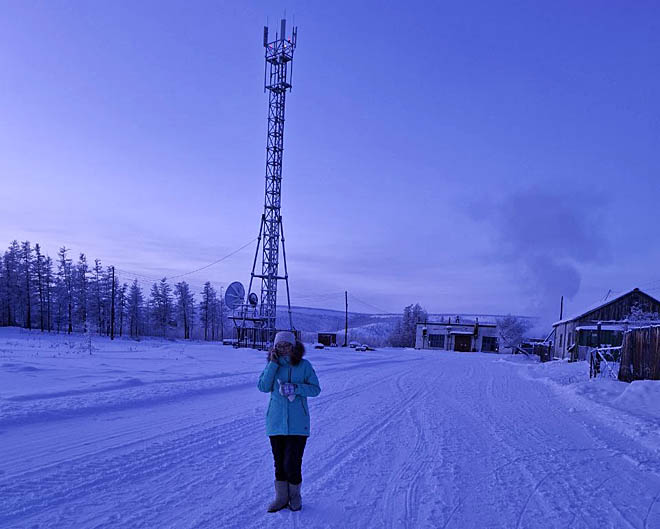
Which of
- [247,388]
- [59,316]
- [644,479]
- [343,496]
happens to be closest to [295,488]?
Result: [343,496]

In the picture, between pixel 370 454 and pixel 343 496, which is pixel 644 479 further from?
pixel 343 496

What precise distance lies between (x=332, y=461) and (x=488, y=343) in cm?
7043

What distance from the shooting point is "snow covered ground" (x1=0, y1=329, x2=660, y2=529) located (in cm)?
447

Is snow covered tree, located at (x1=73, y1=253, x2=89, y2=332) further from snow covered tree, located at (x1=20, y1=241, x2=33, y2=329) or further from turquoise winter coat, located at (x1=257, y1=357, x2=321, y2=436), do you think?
turquoise winter coat, located at (x1=257, y1=357, x2=321, y2=436)

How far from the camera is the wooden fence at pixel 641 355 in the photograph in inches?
561

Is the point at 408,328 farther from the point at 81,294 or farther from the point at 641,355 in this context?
the point at 641,355

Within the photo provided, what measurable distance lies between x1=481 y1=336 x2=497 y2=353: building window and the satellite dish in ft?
158

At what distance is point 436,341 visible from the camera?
2813 inches

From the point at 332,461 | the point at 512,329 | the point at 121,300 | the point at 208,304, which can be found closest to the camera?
the point at 332,461


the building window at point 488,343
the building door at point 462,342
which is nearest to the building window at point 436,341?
the building door at point 462,342

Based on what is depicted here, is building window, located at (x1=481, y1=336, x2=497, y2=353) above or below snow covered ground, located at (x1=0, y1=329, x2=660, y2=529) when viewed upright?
below

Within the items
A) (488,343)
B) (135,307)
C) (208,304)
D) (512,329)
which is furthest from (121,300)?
(512,329)

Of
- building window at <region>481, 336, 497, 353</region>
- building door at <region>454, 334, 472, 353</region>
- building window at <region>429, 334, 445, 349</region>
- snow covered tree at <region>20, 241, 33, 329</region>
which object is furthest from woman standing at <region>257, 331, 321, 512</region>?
snow covered tree at <region>20, 241, 33, 329</region>

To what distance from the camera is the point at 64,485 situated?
4941 millimetres
